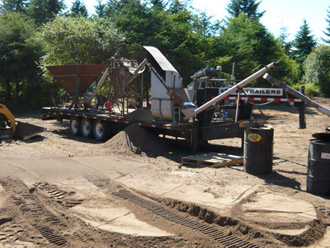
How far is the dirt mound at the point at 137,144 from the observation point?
12.2 meters

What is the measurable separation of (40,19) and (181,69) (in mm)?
26930

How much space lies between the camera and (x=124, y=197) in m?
7.48

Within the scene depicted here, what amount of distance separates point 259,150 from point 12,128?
9.93 metres

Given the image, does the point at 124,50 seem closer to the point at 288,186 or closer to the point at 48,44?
the point at 48,44

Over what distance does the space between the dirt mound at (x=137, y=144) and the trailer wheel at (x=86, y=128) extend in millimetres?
3078

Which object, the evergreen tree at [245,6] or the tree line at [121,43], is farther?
the evergreen tree at [245,6]

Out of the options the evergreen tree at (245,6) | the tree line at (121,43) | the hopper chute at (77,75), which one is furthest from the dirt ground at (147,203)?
the evergreen tree at (245,6)

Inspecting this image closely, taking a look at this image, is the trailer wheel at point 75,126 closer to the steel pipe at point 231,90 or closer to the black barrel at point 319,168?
the steel pipe at point 231,90

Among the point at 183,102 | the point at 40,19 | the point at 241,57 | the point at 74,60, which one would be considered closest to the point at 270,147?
the point at 183,102

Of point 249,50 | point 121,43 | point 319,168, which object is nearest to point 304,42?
point 249,50

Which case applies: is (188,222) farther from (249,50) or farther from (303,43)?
(303,43)

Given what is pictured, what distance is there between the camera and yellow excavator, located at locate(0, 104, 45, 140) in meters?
14.4

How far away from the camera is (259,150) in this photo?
→ 9.29 meters

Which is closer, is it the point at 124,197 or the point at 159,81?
the point at 124,197
